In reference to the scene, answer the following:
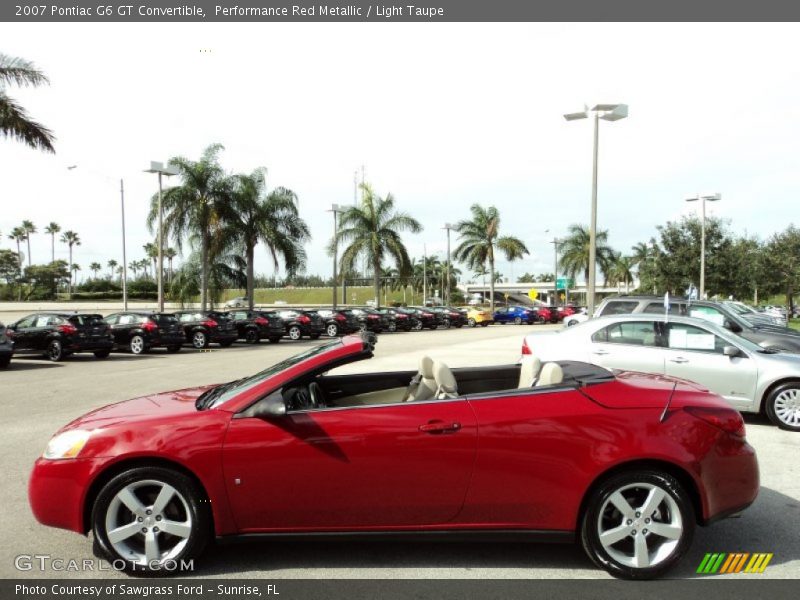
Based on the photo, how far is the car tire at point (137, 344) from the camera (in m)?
21.2

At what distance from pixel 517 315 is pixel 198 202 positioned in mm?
25218

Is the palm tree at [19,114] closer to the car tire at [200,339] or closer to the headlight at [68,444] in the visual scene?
the car tire at [200,339]

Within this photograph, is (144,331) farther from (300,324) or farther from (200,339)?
(300,324)

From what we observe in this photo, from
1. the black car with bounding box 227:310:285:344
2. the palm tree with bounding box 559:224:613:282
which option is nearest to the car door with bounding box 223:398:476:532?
the black car with bounding box 227:310:285:344

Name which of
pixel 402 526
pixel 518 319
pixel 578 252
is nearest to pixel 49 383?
pixel 402 526

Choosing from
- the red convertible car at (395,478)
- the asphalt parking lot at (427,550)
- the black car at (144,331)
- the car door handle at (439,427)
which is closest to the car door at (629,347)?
the asphalt parking lot at (427,550)

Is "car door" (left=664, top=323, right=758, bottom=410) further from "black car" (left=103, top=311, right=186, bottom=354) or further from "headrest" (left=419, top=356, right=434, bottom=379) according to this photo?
"black car" (left=103, top=311, right=186, bottom=354)

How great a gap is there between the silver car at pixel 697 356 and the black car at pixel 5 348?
13.9 m

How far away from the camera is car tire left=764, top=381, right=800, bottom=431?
7.91 metres

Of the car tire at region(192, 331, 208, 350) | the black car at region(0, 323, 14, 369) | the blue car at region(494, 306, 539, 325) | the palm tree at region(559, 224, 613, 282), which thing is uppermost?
the palm tree at region(559, 224, 613, 282)

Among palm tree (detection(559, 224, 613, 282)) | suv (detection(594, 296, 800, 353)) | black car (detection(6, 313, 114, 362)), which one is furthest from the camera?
palm tree (detection(559, 224, 613, 282))

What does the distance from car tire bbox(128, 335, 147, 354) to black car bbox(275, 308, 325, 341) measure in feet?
27.4

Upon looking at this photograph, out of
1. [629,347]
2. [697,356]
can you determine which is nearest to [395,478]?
[629,347]

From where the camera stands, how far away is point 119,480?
12.2 feet
